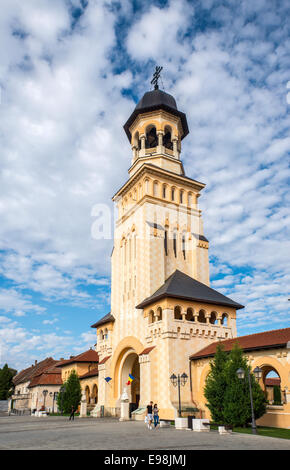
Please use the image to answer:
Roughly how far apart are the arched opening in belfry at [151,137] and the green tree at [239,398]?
25.2 metres

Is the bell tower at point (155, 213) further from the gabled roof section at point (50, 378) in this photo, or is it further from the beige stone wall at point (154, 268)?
the gabled roof section at point (50, 378)

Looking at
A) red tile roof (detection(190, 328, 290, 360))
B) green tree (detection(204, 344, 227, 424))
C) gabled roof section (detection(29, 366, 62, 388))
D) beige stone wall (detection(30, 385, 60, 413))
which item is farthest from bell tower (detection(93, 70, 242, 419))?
gabled roof section (detection(29, 366, 62, 388))

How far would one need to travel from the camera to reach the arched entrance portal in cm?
3303

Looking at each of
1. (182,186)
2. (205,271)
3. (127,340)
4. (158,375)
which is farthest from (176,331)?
(182,186)

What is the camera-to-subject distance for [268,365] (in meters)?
21.9

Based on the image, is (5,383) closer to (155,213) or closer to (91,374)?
(91,374)

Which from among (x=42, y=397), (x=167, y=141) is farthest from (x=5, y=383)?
(x=167, y=141)

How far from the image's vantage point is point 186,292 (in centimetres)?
2914

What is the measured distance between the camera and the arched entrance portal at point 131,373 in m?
33.0

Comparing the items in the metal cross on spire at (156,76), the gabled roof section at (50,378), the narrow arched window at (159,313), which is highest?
the metal cross on spire at (156,76)

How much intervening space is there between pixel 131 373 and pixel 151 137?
76.6ft

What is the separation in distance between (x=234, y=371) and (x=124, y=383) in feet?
52.2

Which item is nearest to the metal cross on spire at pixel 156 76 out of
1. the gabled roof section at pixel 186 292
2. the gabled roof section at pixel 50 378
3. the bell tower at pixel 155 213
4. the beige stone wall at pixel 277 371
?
the bell tower at pixel 155 213
